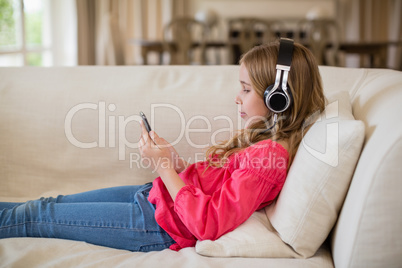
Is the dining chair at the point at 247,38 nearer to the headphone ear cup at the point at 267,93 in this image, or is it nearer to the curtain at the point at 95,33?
the curtain at the point at 95,33

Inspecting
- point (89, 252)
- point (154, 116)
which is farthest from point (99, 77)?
point (89, 252)

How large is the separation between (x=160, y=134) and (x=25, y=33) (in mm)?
2801

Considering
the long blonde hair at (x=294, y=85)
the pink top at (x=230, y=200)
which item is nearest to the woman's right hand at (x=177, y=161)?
the pink top at (x=230, y=200)

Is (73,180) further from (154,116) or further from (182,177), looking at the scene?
(182,177)

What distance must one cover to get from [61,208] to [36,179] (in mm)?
399

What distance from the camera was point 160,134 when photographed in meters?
1.47

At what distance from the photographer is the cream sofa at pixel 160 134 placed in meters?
0.98

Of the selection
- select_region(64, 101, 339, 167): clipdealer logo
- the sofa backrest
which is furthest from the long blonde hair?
select_region(64, 101, 339, 167): clipdealer logo

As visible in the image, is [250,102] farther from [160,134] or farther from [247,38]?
[247,38]

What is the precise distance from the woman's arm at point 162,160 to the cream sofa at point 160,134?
0.17m

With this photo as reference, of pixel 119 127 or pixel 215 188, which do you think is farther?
pixel 119 127

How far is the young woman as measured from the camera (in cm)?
104

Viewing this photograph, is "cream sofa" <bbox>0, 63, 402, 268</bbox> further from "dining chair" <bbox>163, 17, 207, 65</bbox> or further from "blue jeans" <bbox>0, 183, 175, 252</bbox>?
"dining chair" <bbox>163, 17, 207, 65</bbox>

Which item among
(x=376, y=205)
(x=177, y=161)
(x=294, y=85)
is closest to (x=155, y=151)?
(x=177, y=161)
